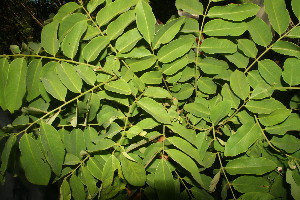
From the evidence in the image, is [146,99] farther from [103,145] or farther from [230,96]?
[230,96]

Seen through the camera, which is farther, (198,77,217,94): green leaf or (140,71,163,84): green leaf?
(198,77,217,94): green leaf

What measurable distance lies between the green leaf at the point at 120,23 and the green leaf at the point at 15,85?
1.24 ft

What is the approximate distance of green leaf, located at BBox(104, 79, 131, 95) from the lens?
33.6 inches

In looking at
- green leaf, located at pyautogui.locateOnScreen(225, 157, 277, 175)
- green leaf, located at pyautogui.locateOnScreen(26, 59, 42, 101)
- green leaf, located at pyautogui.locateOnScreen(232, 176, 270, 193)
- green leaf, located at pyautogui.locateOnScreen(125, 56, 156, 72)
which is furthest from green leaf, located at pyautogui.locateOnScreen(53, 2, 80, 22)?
green leaf, located at pyautogui.locateOnScreen(232, 176, 270, 193)

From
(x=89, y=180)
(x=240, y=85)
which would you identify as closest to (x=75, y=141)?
(x=89, y=180)

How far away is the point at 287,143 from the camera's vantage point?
3.34ft

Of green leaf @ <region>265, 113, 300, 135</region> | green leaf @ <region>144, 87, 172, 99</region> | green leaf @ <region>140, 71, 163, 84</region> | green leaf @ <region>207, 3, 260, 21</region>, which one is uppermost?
green leaf @ <region>207, 3, 260, 21</region>

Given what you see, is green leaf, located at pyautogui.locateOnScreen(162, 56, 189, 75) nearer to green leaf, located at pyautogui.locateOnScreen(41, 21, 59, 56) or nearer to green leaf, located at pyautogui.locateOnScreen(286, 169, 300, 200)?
green leaf, located at pyautogui.locateOnScreen(41, 21, 59, 56)

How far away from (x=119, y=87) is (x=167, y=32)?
31 cm

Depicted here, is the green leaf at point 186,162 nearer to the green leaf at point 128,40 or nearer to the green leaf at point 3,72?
the green leaf at point 128,40

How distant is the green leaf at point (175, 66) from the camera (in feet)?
3.33

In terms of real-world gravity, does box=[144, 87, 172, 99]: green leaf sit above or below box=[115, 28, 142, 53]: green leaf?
below

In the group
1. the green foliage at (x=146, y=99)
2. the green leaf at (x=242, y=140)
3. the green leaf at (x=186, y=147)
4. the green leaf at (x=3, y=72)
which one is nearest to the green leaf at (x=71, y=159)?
the green foliage at (x=146, y=99)

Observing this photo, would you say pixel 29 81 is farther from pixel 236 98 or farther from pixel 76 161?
pixel 236 98
